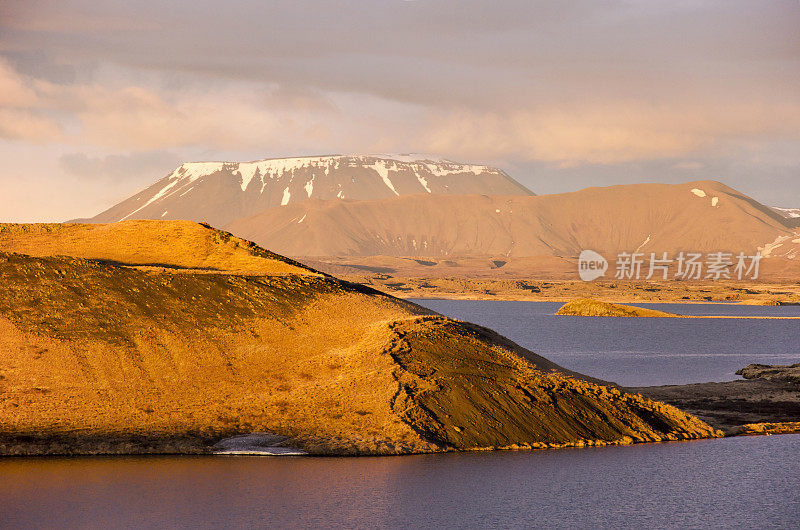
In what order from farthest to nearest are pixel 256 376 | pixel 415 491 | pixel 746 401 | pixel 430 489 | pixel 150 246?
pixel 150 246, pixel 746 401, pixel 256 376, pixel 430 489, pixel 415 491

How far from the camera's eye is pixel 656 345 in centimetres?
9869

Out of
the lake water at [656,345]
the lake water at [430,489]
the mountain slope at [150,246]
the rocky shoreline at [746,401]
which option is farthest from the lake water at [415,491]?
the lake water at [656,345]

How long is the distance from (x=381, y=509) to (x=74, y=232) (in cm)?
3891

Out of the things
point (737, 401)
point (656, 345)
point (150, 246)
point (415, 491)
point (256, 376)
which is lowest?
point (656, 345)

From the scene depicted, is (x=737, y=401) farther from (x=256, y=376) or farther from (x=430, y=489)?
(x=430, y=489)

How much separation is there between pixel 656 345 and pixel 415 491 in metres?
76.2

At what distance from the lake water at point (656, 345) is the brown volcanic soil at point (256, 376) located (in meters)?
21.6

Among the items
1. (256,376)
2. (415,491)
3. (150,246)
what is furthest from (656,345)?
(415,491)

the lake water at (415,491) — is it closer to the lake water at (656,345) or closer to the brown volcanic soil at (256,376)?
the brown volcanic soil at (256,376)

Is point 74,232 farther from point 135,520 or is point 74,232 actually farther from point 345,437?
point 135,520

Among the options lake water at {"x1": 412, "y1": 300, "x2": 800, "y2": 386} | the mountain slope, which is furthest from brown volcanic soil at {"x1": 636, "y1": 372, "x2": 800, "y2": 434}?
the mountain slope

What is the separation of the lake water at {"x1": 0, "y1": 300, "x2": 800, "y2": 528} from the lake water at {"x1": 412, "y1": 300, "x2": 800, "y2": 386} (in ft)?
87.4

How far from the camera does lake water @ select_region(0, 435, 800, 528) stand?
24875mm

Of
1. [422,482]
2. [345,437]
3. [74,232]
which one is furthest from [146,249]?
[422,482]
